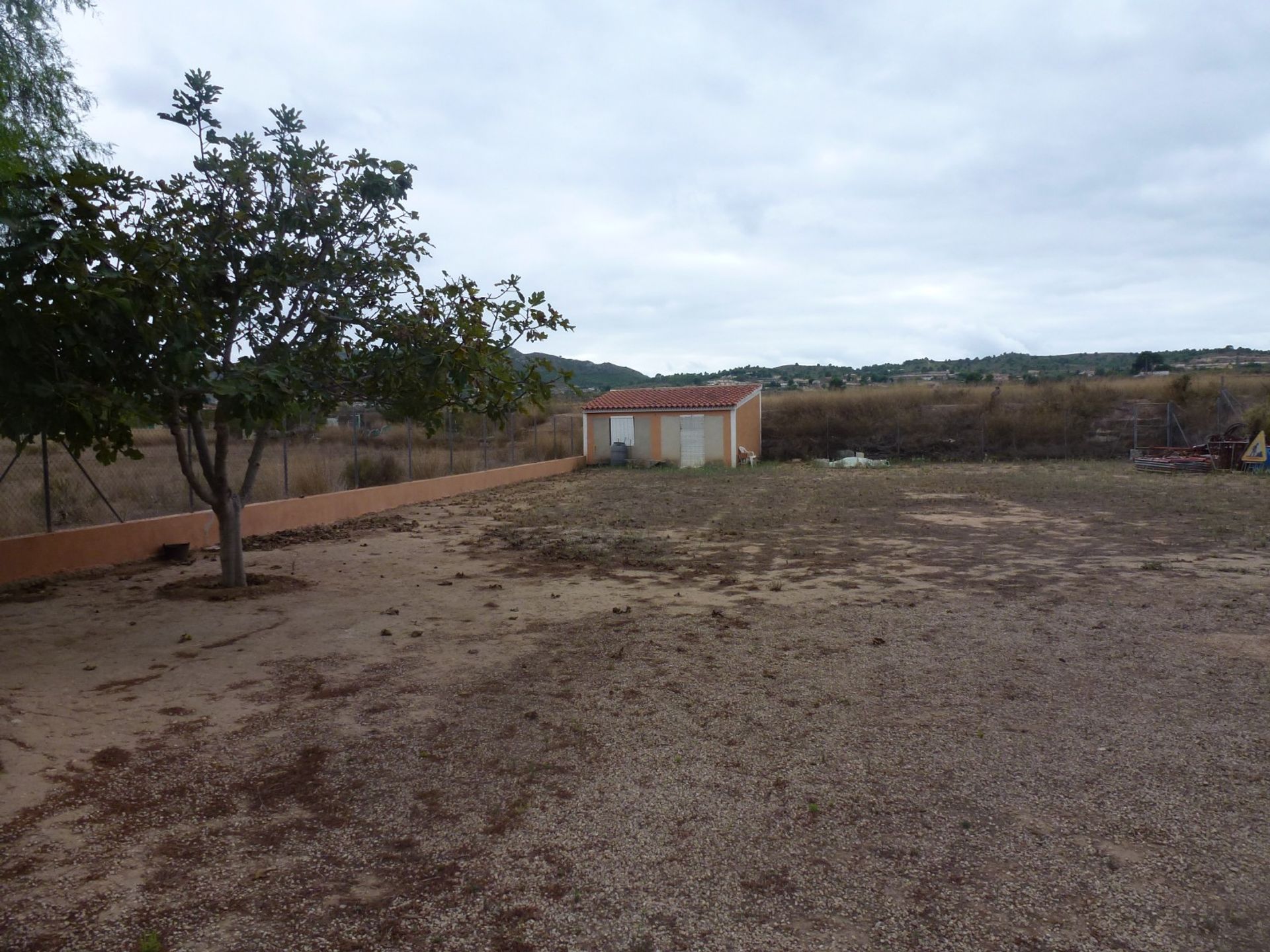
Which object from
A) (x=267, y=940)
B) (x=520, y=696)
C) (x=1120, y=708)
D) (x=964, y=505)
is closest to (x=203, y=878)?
(x=267, y=940)

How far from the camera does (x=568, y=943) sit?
10.4 feet

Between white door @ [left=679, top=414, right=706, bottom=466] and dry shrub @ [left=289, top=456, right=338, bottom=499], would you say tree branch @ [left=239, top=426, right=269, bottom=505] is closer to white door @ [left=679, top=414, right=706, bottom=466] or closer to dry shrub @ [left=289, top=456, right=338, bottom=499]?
dry shrub @ [left=289, top=456, right=338, bottom=499]

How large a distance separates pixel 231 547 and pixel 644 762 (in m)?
6.51

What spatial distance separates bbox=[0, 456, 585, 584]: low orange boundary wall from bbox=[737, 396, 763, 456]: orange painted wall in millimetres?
16158

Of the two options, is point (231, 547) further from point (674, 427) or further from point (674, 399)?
point (674, 399)

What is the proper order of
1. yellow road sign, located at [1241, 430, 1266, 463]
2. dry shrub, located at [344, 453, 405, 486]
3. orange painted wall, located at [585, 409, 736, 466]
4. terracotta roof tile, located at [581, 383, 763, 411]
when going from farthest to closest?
terracotta roof tile, located at [581, 383, 763, 411], orange painted wall, located at [585, 409, 736, 466], yellow road sign, located at [1241, 430, 1266, 463], dry shrub, located at [344, 453, 405, 486]

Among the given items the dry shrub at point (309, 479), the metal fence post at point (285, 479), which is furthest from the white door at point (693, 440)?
the metal fence post at point (285, 479)

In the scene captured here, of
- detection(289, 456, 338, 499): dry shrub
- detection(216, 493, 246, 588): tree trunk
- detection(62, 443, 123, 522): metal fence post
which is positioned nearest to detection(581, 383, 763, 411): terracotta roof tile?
detection(289, 456, 338, 499): dry shrub

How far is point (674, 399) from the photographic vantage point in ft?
111

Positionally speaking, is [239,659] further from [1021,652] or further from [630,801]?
[1021,652]

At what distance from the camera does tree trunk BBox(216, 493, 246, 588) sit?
9.71m

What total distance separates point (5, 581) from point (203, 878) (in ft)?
26.7

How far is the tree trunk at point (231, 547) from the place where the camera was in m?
9.71

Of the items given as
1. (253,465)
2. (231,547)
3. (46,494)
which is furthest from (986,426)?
(46,494)
